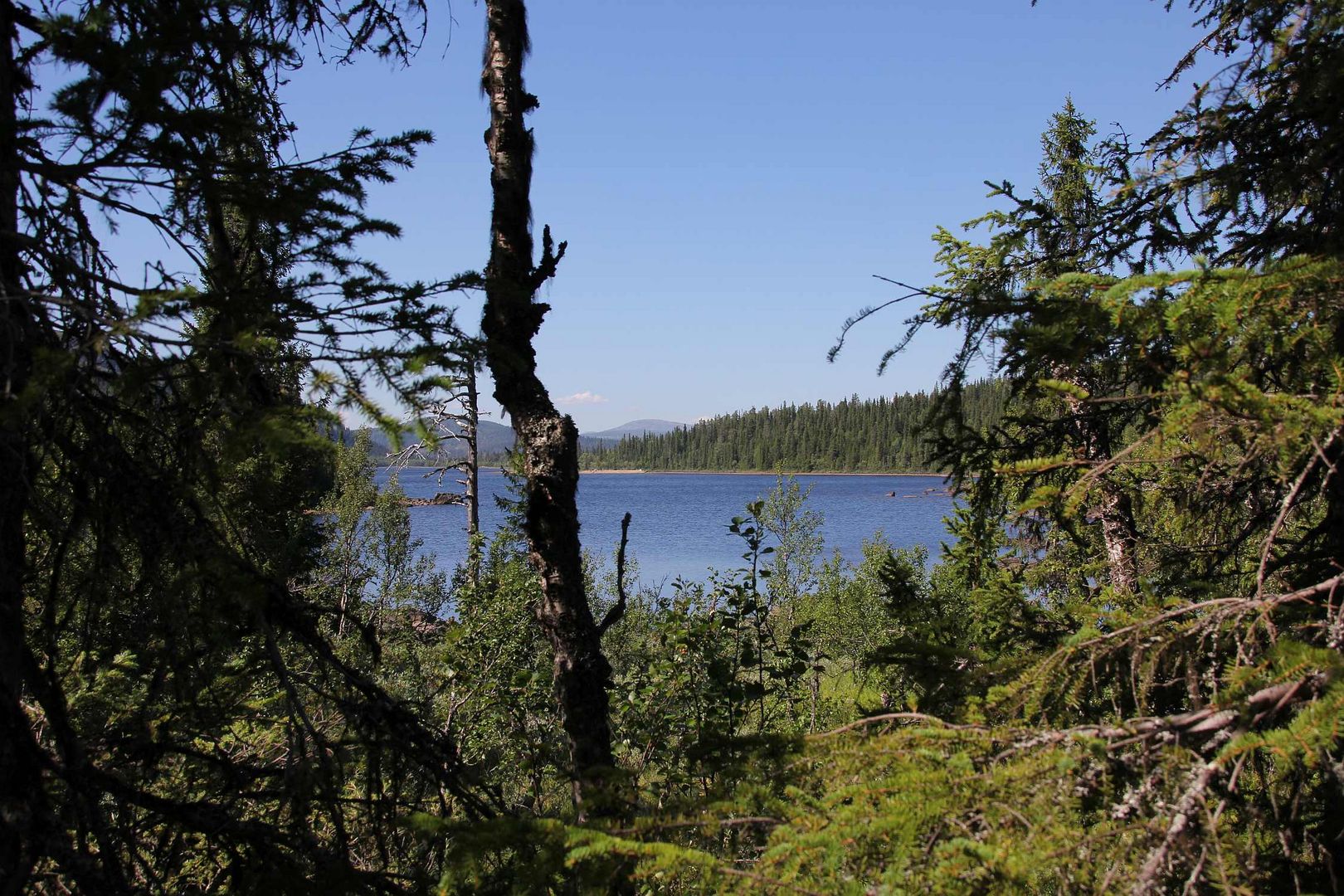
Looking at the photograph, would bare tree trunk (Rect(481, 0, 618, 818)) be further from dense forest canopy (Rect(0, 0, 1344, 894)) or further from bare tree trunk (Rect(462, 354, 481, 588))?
bare tree trunk (Rect(462, 354, 481, 588))

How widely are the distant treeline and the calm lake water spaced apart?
23.4 feet

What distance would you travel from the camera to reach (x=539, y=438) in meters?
3.98

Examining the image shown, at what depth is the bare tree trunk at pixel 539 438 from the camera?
392cm

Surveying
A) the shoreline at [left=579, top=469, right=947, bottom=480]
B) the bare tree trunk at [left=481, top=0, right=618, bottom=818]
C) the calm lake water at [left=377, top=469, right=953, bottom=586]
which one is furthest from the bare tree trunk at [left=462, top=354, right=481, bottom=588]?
the shoreline at [left=579, top=469, right=947, bottom=480]

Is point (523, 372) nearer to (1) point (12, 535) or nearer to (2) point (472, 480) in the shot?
(1) point (12, 535)

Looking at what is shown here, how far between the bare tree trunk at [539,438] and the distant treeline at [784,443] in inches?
Result: 3633

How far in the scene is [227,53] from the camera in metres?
2.53

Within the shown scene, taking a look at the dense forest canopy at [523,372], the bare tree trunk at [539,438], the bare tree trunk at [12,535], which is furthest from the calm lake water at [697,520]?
the bare tree trunk at [12,535]

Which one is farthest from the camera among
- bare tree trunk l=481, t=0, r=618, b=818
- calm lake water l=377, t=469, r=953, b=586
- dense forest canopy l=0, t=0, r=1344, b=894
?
calm lake water l=377, t=469, r=953, b=586

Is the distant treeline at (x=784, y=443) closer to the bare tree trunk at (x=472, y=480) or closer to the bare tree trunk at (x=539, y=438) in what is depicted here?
the bare tree trunk at (x=472, y=480)

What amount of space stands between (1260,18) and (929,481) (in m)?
97.1

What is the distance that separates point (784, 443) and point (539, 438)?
129 metres

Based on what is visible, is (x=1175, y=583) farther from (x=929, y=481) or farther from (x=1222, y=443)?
(x=929, y=481)

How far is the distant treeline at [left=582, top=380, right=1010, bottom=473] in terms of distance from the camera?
118m
